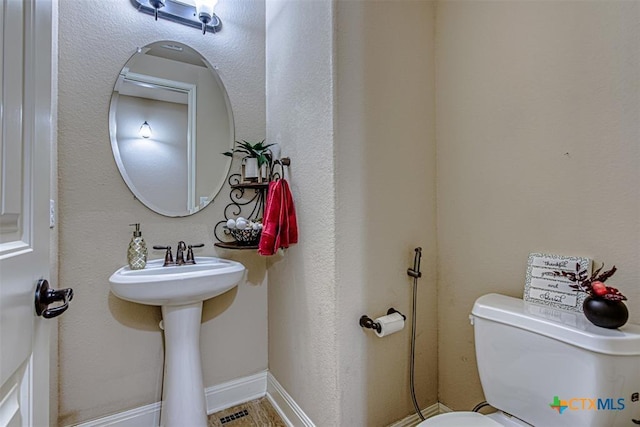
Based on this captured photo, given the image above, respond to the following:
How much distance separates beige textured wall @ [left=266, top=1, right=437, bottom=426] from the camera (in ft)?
4.01

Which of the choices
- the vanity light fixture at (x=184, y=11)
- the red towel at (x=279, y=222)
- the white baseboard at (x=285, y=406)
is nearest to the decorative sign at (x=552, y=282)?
the red towel at (x=279, y=222)

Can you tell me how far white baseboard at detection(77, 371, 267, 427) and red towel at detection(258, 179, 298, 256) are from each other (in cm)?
90

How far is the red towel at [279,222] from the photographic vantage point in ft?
4.60

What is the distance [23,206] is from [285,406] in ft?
4.98

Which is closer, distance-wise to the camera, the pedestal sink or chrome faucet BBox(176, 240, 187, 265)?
the pedestal sink

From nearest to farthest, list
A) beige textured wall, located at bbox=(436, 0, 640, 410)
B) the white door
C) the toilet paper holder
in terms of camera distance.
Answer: the white door → beige textured wall, located at bbox=(436, 0, 640, 410) → the toilet paper holder

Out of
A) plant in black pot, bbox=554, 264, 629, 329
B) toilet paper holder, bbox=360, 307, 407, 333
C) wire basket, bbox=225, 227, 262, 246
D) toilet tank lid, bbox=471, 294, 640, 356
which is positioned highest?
wire basket, bbox=225, 227, 262, 246

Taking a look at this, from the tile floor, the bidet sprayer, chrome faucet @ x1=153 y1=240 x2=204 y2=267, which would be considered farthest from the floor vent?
the bidet sprayer

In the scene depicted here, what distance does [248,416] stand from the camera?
1.63m

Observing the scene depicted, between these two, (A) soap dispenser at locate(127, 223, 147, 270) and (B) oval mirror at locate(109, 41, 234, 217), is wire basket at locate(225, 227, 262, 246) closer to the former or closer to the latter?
(B) oval mirror at locate(109, 41, 234, 217)

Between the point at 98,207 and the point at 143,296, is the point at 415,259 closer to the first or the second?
the point at 143,296

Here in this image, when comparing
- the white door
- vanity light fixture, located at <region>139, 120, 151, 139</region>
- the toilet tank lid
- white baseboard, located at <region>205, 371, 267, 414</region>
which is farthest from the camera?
white baseboard, located at <region>205, 371, 267, 414</region>

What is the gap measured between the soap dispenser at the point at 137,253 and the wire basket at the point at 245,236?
429 mm

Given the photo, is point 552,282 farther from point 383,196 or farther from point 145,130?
point 145,130
